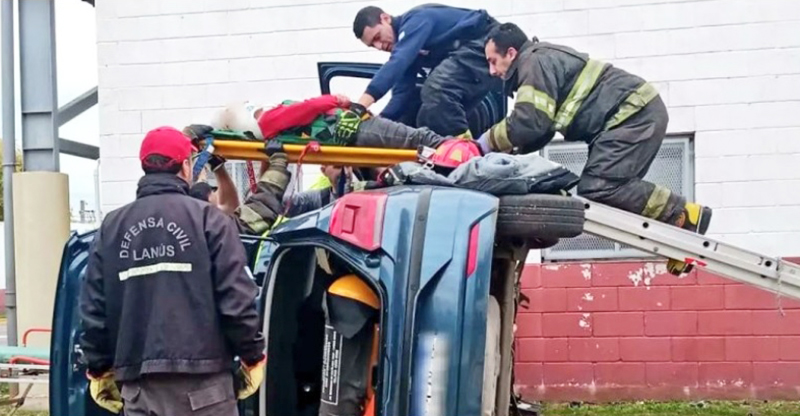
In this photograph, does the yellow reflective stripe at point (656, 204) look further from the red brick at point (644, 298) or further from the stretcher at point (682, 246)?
the red brick at point (644, 298)

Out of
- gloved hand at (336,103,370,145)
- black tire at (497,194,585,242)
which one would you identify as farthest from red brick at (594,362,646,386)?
black tire at (497,194,585,242)

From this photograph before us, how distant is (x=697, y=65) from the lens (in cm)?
741

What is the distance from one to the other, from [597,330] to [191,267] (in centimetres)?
525

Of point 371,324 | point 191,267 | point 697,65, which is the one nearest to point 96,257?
point 191,267

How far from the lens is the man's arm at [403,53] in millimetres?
4695

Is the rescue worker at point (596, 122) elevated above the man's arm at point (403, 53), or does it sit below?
below

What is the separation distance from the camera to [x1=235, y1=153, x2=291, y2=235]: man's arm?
3.98 meters

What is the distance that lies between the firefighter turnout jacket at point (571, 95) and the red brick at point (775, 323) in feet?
13.1

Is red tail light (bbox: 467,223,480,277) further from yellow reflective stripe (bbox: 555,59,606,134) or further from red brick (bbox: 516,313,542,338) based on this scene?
red brick (bbox: 516,313,542,338)

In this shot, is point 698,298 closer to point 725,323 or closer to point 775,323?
point 725,323

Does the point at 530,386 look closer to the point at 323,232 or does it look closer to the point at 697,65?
the point at 697,65

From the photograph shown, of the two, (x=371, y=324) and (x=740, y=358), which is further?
(x=740, y=358)

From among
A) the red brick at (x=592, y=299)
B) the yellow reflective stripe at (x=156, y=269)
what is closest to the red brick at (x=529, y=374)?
the red brick at (x=592, y=299)

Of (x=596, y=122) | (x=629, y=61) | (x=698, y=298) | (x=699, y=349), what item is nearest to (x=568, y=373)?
(x=699, y=349)
